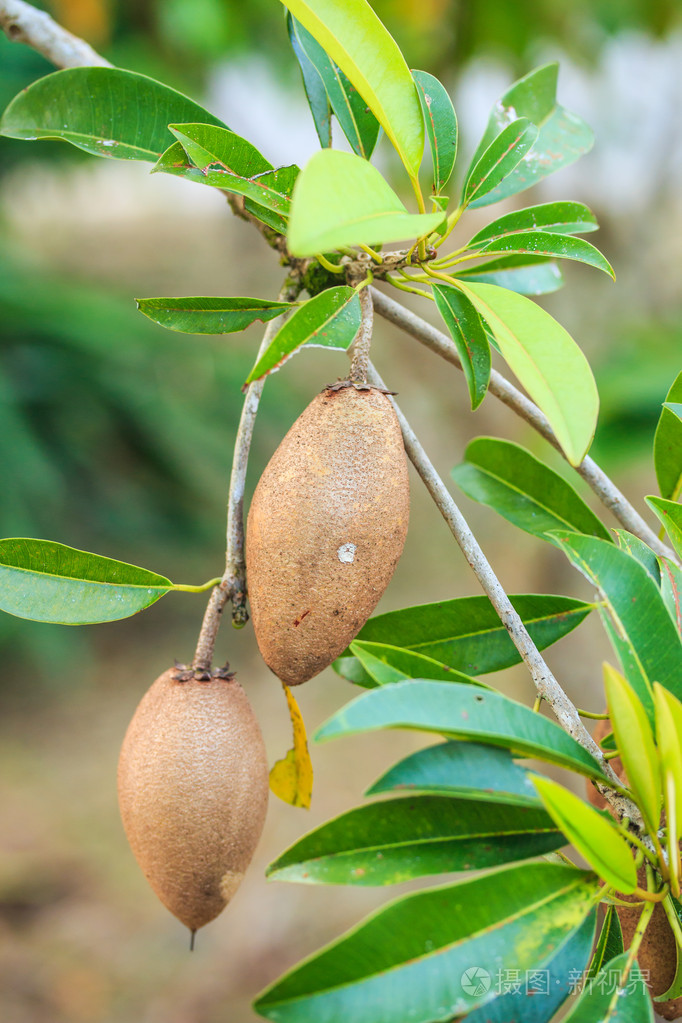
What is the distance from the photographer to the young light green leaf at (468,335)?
44 cm

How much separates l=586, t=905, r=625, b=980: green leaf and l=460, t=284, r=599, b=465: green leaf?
268 mm

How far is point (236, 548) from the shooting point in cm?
47

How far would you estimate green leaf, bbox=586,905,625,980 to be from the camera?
1.35 ft

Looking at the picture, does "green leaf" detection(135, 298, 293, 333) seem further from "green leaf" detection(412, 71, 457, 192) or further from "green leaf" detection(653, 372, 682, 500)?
"green leaf" detection(653, 372, 682, 500)

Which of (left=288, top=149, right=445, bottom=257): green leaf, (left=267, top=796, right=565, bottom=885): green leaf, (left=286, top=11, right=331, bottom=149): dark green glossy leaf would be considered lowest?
(left=267, top=796, right=565, bottom=885): green leaf

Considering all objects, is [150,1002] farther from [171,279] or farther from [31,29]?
[171,279]

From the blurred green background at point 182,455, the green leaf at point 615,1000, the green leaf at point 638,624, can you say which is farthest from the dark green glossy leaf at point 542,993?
the blurred green background at point 182,455

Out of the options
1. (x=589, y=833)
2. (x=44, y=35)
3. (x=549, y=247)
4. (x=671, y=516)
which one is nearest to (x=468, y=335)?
(x=549, y=247)

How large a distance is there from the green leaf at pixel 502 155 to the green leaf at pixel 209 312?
0.48ft

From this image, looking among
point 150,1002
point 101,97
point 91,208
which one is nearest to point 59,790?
point 150,1002

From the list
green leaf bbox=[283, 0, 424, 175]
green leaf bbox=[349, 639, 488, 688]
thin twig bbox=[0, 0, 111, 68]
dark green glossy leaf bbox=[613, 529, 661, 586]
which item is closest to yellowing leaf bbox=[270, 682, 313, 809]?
green leaf bbox=[349, 639, 488, 688]

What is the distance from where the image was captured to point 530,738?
32 centimetres

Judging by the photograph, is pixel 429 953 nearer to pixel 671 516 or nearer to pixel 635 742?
pixel 635 742

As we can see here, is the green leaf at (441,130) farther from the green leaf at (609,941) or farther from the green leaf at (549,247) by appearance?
the green leaf at (609,941)
